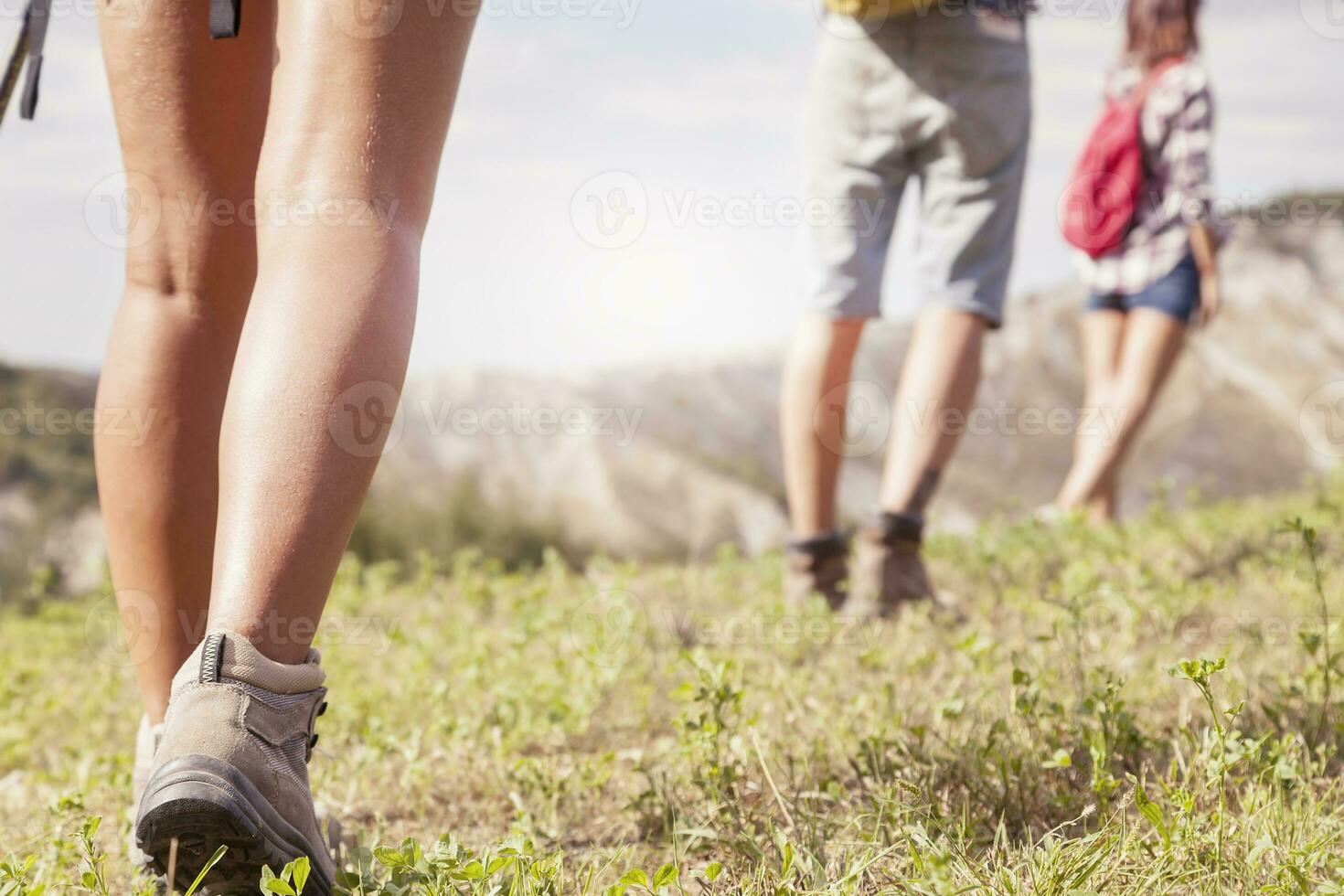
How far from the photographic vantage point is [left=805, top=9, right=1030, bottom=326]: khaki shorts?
3.04 meters

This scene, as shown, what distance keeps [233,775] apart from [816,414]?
2.20 metres

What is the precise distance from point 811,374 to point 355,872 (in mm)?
2122

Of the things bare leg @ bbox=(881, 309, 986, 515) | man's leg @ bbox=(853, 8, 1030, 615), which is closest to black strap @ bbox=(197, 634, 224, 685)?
man's leg @ bbox=(853, 8, 1030, 615)

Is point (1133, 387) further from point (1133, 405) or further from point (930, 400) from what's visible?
point (930, 400)

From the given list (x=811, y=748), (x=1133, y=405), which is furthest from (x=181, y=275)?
(x=1133, y=405)

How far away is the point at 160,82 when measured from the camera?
1610mm

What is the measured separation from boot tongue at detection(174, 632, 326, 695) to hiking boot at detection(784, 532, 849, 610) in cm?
207

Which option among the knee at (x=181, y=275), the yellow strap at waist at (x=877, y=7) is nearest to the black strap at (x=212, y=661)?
the knee at (x=181, y=275)

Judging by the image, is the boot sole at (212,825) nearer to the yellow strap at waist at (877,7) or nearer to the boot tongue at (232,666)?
the boot tongue at (232,666)

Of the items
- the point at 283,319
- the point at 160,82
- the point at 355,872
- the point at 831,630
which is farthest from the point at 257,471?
the point at 831,630

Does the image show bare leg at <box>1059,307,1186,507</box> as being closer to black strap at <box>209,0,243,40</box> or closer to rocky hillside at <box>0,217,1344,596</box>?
rocky hillside at <box>0,217,1344,596</box>

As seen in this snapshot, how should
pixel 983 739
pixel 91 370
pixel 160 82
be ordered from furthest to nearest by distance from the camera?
pixel 91 370
pixel 983 739
pixel 160 82

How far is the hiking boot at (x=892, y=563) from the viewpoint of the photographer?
304cm

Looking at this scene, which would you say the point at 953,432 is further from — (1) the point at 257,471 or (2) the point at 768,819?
(1) the point at 257,471
